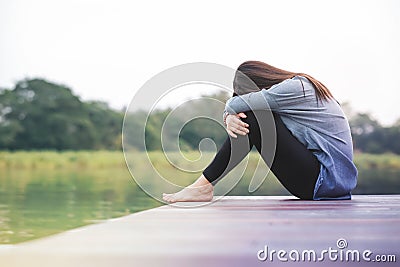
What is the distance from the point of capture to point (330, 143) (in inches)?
95.4

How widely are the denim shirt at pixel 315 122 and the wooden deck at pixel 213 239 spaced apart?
179 mm

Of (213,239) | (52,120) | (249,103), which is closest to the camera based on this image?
(213,239)

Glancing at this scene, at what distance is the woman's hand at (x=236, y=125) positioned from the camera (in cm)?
232

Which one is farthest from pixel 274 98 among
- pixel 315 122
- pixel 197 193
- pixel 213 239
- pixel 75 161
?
pixel 75 161

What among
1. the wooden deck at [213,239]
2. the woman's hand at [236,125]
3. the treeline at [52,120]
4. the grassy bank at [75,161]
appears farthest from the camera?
the treeline at [52,120]

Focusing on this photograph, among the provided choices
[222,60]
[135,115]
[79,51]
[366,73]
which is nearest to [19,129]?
[79,51]

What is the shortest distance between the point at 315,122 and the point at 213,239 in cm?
69

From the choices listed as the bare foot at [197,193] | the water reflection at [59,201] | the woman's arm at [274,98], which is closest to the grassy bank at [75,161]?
the water reflection at [59,201]

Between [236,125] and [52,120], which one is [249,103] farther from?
[52,120]

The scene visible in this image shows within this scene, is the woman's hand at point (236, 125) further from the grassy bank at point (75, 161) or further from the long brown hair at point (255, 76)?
the grassy bank at point (75, 161)

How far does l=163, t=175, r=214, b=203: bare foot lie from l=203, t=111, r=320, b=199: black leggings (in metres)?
0.03

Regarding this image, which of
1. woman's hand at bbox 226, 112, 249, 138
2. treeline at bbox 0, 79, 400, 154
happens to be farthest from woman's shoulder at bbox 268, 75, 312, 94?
treeline at bbox 0, 79, 400, 154

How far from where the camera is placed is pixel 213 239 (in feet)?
6.24

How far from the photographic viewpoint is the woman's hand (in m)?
2.32
